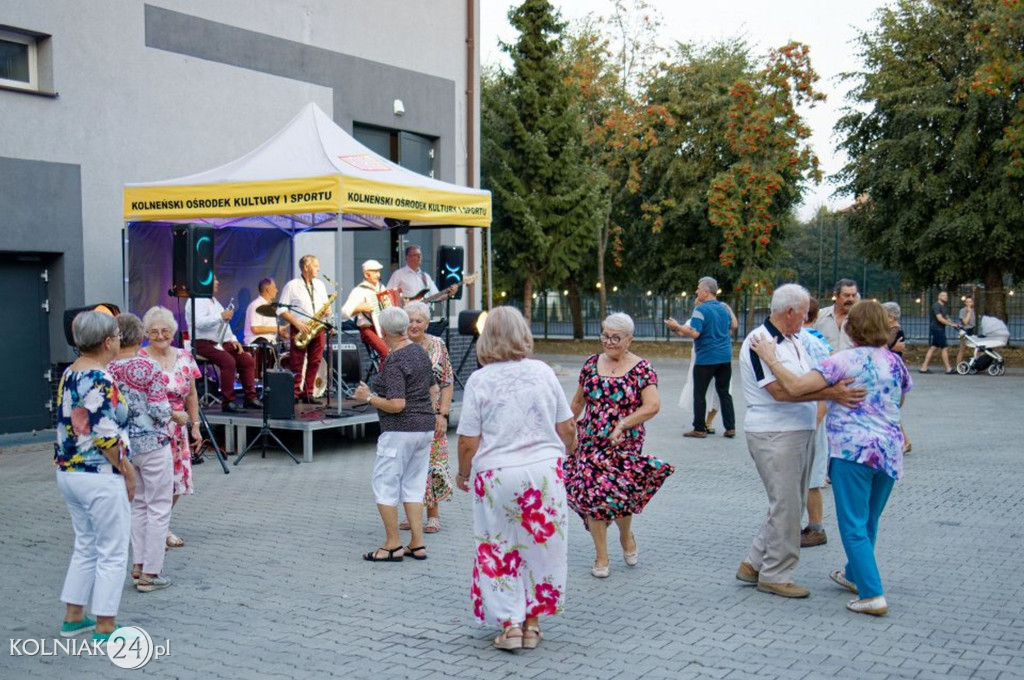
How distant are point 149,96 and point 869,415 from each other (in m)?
11.5

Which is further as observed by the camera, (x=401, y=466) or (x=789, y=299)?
(x=401, y=466)

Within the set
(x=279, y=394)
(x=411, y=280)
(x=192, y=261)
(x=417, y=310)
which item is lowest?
(x=279, y=394)

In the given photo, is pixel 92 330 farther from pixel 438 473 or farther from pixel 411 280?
pixel 411 280

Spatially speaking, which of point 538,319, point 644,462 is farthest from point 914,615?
point 538,319

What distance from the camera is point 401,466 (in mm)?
6840

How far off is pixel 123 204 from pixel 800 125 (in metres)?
22.9

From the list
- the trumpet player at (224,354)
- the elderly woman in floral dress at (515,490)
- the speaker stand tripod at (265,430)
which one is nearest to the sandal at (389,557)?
the elderly woman in floral dress at (515,490)

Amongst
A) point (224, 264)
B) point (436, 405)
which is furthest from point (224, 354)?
point (436, 405)

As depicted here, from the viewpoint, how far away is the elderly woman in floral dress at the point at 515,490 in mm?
5082

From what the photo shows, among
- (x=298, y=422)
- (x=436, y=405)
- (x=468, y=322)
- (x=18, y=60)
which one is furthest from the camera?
(x=468, y=322)

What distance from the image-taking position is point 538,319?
4328 cm

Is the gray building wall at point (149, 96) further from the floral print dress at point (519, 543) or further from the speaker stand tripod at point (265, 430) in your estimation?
the floral print dress at point (519, 543)

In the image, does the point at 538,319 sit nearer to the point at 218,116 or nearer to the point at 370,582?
the point at 218,116

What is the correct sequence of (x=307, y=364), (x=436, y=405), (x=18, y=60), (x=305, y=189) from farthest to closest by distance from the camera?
(x=307, y=364) < (x=18, y=60) < (x=305, y=189) < (x=436, y=405)
